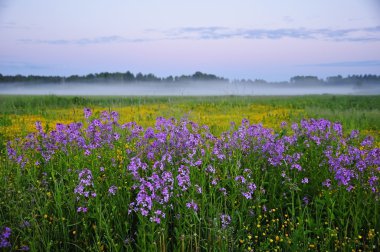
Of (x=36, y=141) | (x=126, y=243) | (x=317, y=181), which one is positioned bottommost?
(x=126, y=243)

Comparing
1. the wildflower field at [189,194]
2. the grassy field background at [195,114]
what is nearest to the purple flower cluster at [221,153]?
the wildflower field at [189,194]

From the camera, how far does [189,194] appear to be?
172 inches

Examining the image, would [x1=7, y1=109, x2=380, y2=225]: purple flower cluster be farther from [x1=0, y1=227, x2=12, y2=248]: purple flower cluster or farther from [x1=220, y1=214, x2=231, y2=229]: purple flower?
[x1=0, y1=227, x2=12, y2=248]: purple flower cluster

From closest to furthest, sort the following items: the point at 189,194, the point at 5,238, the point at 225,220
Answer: the point at 5,238 → the point at 225,220 → the point at 189,194

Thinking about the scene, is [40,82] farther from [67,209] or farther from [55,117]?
[67,209]

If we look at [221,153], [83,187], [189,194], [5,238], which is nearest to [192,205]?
[189,194]

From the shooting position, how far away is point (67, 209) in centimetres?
487

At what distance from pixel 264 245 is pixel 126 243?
55.4 inches

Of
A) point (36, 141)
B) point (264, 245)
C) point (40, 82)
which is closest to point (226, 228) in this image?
point (264, 245)

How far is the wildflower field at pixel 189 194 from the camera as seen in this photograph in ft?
13.4

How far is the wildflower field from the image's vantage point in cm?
407

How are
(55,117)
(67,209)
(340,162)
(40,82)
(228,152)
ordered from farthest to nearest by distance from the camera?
1. (40,82)
2. (55,117)
3. (228,152)
4. (340,162)
5. (67,209)

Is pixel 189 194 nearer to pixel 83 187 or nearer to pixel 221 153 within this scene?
pixel 83 187

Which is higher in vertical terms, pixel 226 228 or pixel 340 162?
pixel 340 162
